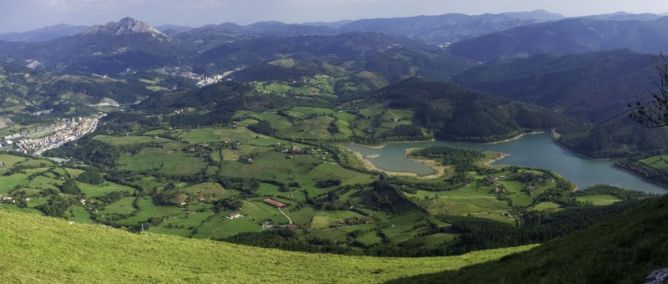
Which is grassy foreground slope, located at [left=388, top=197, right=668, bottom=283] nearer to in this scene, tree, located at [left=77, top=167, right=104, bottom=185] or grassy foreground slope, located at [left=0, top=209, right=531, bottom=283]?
grassy foreground slope, located at [left=0, top=209, right=531, bottom=283]

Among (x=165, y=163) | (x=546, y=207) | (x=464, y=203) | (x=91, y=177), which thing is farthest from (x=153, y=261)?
(x=165, y=163)

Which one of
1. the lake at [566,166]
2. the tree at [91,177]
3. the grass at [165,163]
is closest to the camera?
the lake at [566,166]

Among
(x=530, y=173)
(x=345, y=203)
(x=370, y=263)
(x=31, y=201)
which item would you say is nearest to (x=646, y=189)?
(x=530, y=173)

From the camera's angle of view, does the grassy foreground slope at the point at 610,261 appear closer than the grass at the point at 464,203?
Yes

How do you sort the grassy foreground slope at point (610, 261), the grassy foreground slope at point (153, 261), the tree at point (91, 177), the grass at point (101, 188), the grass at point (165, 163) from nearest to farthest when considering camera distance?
the grassy foreground slope at point (610, 261) < the grassy foreground slope at point (153, 261) < the grass at point (101, 188) < the tree at point (91, 177) < the grass at point (165, 163)

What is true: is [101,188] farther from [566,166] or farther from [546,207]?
[566,166]

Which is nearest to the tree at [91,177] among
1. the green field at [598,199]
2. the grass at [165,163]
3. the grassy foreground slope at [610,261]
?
the grass at [165,163]

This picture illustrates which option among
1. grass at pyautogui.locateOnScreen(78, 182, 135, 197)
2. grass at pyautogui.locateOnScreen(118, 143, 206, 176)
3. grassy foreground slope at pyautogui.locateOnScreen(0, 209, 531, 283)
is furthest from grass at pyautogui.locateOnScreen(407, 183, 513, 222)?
grass at pyautogui.locateOnScreen(78, 182, 135, 197)

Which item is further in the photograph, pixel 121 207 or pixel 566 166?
pixel 566 166

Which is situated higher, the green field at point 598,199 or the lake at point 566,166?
the green field at point 598,199

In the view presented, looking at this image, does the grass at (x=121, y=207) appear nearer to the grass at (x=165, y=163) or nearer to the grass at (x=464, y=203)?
the grass at (x=165, y=163)
